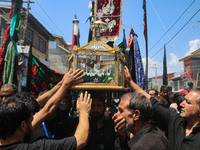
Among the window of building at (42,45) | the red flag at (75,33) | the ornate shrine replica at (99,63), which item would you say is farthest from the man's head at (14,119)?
the window of building at (42,45)

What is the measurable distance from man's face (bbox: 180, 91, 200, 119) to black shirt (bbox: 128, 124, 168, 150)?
453 mm

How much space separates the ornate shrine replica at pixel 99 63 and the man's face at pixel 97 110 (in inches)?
14.9

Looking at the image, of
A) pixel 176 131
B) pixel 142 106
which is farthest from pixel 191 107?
pixel 142 106

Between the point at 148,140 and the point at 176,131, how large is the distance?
569 mm

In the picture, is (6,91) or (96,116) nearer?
(96,116)

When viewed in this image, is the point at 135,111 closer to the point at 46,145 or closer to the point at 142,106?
the point at 142,106

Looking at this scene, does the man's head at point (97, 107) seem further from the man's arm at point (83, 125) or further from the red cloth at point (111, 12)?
the red cloth at point (111, 12)

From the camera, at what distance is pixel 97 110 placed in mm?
2570

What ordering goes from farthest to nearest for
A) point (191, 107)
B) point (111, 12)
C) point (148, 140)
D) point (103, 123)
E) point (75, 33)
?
point (75, 33), point (111, 12), point (103, 123), point (191, 107), point (148, 140)

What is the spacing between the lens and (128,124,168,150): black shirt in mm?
1489

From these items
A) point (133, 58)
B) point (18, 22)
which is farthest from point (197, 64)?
point (18, 22)

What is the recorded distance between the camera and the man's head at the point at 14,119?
130 centimetres

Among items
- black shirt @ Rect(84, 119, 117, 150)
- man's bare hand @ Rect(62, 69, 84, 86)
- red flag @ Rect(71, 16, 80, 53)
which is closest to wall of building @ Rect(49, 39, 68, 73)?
red flag @ Rect(71, 16, 80, 53)

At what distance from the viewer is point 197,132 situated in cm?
168
